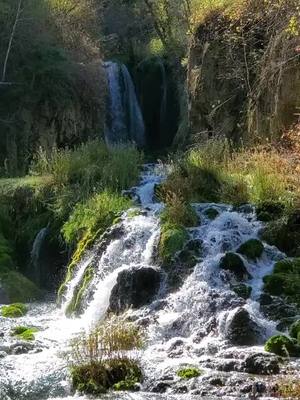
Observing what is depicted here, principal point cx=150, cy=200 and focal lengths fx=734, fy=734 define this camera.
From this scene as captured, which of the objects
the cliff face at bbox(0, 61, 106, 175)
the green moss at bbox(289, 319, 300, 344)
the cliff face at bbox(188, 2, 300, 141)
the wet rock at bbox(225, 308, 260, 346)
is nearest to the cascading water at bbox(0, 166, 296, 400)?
the wet rock at bbox(225, 308, 260, 346)

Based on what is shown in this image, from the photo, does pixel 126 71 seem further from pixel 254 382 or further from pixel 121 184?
Result: pixel 254 382

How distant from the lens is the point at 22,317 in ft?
39.7

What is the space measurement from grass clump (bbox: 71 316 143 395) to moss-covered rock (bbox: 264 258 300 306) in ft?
9.50

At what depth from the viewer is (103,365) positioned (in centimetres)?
819

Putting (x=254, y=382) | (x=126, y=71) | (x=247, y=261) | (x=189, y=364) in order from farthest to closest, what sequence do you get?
(x=126, y=71) < (x=247, y=261) < (x=189, y=364) < (x=254, y=382)

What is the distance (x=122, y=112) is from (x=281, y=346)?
719 inches

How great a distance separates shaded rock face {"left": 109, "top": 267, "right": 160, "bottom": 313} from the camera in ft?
36.7

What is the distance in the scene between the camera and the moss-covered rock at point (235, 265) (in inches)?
433

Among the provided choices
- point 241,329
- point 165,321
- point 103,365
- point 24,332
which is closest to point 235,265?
point 165,321

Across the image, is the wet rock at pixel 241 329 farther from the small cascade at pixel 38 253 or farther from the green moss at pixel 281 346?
the small cascade at pixel 38 253

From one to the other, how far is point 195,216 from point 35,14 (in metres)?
13.5

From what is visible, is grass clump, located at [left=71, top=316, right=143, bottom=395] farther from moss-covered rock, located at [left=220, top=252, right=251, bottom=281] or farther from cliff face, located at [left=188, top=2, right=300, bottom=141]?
cliff face, located at [left=188, top=2, right=300, bottom=141]

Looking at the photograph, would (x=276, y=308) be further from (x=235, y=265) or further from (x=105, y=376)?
(x=105, y=376)

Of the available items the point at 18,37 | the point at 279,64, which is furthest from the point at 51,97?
the point at 279,64
